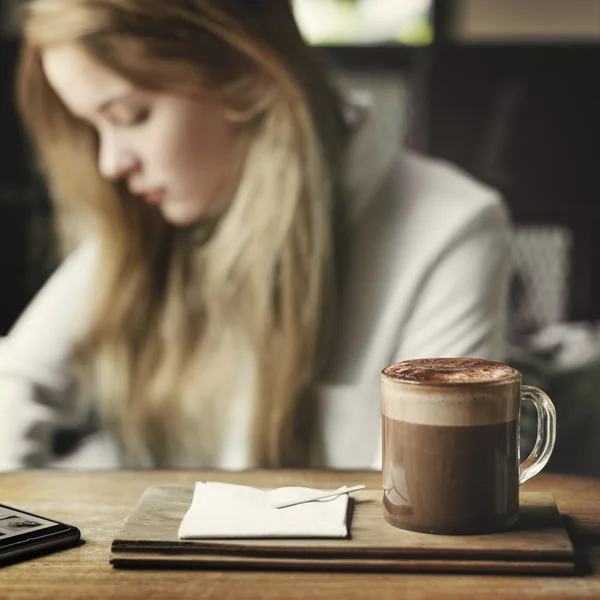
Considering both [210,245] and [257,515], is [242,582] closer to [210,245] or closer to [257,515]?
[257,515]

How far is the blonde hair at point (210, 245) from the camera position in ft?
4.57

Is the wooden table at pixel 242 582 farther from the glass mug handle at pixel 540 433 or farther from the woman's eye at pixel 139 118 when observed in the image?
the woman's eye at pixel 139 118

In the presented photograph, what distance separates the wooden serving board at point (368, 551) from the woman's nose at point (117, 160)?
936 millimetres

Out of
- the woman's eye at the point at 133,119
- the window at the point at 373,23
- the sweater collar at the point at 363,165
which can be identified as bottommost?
the sweater collar at the point at 363,165

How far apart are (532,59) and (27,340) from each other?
2.71 m

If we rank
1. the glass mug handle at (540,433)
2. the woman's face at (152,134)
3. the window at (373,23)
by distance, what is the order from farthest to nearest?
the window at (373,23)
the woman's face at (152,134)
the glass mug handle at (540,433)

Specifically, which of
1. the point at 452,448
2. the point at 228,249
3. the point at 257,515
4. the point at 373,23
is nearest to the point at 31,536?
the point at 257,515

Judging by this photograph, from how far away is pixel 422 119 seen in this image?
365 cm

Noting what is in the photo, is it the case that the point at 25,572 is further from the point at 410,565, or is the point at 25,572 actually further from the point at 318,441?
the point at 318,441

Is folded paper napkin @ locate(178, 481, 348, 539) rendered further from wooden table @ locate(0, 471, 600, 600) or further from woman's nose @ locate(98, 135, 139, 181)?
woman's nose @ locate(98, 135, 139, 181)

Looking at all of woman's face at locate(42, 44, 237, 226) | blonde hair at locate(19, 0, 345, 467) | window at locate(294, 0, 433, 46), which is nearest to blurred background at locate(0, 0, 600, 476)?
window at locate(294, 0, 433, 46)

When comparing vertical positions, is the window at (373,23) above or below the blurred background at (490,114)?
above

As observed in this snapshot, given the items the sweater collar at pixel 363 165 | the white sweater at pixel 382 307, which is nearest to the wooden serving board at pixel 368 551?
the white sweater at pixel 382 307

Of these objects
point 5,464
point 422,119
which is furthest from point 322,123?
point 422,119
